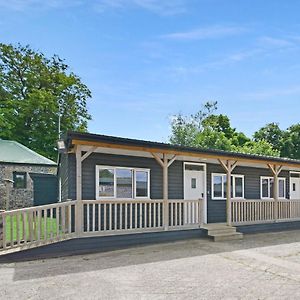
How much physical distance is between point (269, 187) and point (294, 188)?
191 centimetres

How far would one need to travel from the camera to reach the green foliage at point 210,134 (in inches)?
1318

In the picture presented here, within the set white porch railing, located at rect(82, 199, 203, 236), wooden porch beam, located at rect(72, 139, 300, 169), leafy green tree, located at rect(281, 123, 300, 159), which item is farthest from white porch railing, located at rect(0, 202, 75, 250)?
leafy green tree, located at rect(281, 123, 300, 159)

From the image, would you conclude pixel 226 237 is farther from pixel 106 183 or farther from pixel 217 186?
pixel 106 183

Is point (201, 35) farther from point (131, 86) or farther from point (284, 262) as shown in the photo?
point (131, 86)

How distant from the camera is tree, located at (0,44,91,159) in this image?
27719 millimetres

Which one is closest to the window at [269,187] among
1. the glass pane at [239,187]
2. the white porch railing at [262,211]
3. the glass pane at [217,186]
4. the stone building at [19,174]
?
the white porch railing at [262,211]

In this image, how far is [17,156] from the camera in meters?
20.9

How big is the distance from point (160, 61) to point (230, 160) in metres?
8.40

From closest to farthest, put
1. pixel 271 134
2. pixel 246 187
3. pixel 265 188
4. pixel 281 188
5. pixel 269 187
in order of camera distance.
Result: pixel 246 187
pixel 265 188
pixel 269 187
pixel 281 188
pixel 271 134

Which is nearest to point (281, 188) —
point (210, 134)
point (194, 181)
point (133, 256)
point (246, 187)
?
point (246, 187)

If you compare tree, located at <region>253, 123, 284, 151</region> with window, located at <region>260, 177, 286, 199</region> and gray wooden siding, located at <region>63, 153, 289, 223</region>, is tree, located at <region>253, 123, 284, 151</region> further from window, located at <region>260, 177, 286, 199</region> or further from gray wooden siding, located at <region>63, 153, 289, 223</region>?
gray wooden siding, located at <region>63, 153, 289, 223</region>

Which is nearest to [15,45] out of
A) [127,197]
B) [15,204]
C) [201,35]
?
[15,204]

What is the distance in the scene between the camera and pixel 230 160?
11.4m

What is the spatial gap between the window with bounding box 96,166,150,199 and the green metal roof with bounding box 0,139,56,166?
12053 mm
